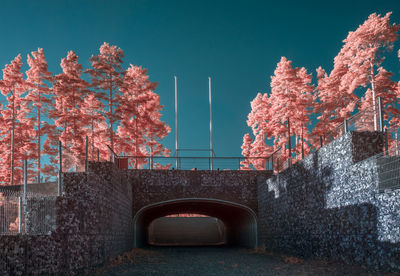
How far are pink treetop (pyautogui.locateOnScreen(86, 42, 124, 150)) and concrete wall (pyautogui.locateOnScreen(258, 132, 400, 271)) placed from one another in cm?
1296

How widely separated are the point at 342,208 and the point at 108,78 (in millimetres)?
18689

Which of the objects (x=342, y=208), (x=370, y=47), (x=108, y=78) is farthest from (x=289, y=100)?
(x=342, y=208)

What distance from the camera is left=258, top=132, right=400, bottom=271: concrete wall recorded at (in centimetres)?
1027

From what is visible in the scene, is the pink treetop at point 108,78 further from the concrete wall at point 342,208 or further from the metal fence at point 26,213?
the metal fence at point 26,213

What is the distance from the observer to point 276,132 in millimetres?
31875

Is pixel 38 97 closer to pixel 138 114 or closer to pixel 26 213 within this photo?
pixel 138 114

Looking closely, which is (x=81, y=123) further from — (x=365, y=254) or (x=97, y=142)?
(x=365, y=254)

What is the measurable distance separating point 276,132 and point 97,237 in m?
21.5

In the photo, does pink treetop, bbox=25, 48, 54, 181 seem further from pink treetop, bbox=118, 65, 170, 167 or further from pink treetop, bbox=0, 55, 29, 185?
pink treetop, bbox=118, 65, 170, 167

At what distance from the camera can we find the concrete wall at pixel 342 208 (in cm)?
1027

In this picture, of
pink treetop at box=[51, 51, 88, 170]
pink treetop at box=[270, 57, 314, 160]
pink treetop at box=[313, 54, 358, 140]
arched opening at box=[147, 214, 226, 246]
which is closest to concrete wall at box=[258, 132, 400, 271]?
pink treetop at box=[313, 54, 358, 140]

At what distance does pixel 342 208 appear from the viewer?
12.5m

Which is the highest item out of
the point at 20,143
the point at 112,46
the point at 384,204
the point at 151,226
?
the point at 112,46

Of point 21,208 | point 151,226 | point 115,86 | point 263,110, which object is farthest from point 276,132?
point 21,208
